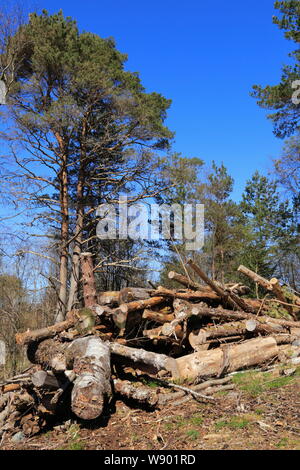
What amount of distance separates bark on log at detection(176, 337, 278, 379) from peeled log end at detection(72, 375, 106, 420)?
2039mm

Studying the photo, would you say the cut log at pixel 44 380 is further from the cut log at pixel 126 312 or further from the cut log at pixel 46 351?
the cut log at pixel 126 312

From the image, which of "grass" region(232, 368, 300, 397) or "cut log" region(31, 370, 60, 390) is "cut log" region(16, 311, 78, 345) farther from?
"grass" region(232, 368, 300, 397)

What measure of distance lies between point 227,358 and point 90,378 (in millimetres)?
2688

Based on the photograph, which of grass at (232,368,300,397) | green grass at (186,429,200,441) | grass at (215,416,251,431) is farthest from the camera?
grass at (232,368,300,397)

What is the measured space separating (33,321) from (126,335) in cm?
998

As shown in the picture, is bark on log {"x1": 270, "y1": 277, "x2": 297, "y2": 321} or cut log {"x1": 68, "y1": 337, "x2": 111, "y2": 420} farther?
bark on log {"x1": 270, "y1": 277, "x2": 297, "y2": 321}

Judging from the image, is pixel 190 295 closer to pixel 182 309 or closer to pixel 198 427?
pixel 182 309

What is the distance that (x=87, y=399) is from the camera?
174 inches

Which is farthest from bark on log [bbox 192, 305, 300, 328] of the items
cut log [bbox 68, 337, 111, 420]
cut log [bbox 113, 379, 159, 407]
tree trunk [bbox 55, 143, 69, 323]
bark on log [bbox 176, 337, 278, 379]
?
tree trunk [bbox 55, 143, 69, 323]

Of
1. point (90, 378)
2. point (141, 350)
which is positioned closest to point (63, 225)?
point (141, 350)

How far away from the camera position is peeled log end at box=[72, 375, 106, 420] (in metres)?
4.38

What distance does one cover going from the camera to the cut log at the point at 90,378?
4.40 m
